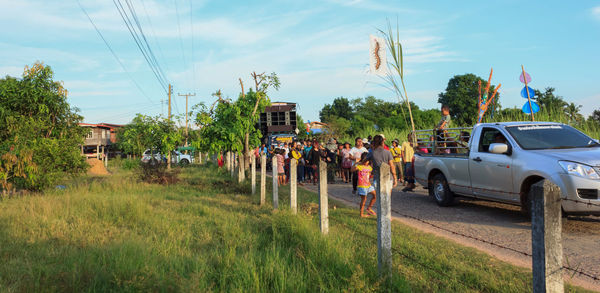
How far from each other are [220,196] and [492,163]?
7.63 meters

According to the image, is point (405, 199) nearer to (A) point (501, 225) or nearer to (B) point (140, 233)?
(A) point (501, 225)

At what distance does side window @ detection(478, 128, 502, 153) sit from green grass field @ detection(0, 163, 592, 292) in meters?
2.62

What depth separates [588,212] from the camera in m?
6.61

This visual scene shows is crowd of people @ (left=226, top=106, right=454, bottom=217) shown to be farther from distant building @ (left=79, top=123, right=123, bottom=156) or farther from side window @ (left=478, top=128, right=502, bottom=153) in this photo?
distant building @ (left=79, top=123, right=123, bottom=156)

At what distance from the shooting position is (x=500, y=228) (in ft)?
24.6

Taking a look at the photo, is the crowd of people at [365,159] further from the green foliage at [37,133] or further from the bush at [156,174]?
the green foliage at [37,133]

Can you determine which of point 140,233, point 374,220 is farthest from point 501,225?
point 140,233

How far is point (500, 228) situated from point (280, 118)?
21728mm

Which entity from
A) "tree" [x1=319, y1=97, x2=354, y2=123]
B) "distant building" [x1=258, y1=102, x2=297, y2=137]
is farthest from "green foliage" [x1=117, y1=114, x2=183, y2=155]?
"tree" [x1=319, y1=97, x2=354, y2=123]

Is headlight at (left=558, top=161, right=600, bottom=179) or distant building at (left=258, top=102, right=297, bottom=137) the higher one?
distant building at (left=258, top=102, right=297, bottom=137)

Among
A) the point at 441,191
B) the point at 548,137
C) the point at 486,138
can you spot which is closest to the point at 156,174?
the point at 441,191

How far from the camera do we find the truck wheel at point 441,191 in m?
9.80

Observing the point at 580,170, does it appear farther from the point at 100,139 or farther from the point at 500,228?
the point at 100,139

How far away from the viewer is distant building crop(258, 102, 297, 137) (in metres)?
28.3
